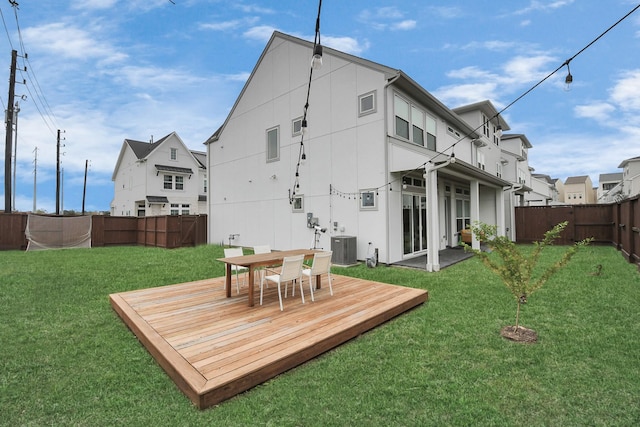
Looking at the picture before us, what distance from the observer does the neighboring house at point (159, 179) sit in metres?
22.3

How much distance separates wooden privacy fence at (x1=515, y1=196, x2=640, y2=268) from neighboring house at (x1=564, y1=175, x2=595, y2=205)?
36.9 metres

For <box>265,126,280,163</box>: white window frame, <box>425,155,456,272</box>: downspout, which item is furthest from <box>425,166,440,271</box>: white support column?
<box>265,126,280,163</box>: white window frame

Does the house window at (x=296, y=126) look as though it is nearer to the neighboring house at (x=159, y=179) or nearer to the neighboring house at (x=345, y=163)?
the neighboring house at (x=345, y=163)

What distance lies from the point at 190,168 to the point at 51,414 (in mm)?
24769

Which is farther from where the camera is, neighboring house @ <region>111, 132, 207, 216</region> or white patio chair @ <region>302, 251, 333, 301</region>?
neighboring house @ <region>111, 132, 207, 216</region>

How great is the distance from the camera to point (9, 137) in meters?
13.6

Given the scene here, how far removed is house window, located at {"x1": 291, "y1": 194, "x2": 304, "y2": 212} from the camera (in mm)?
11123

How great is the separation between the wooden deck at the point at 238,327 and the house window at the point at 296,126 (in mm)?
6810

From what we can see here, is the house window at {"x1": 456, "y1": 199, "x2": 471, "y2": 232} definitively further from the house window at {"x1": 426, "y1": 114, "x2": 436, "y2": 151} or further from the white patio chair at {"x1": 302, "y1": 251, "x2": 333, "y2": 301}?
the white patio chair at {"x1": 302, "y1": 251, "x2": 333, "y2": 301}

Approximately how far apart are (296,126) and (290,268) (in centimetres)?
775

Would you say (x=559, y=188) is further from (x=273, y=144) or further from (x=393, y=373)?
(x=393, y=373)

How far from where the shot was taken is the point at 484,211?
1526 cm

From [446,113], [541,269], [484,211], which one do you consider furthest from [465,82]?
[541,269]

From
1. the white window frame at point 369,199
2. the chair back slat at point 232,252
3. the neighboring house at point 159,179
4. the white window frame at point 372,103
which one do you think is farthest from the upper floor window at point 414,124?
the neighboring house at point 159,179
